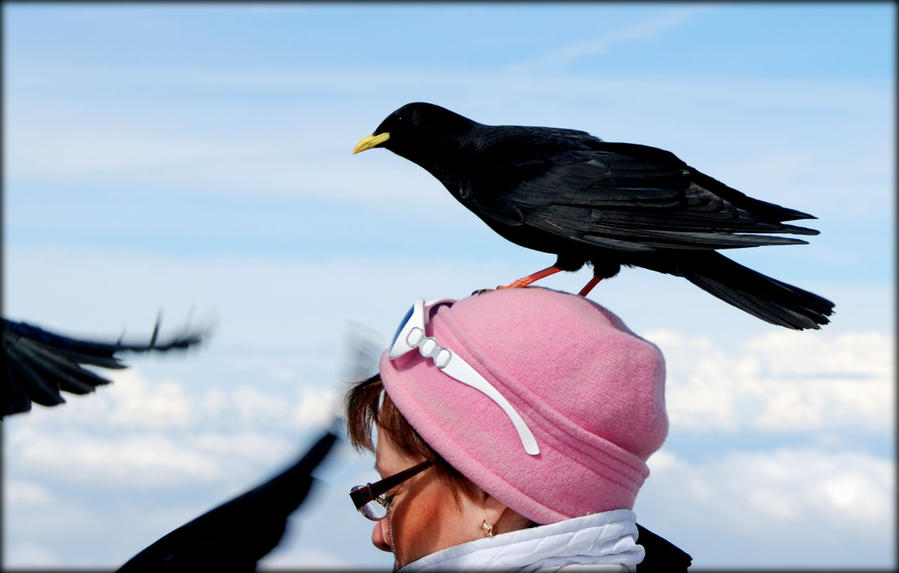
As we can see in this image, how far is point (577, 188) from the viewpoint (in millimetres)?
4273

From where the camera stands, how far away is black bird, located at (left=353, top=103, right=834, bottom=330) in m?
3.98

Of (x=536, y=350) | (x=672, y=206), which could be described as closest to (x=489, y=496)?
(x=536, y=350)

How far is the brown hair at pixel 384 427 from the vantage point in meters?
2.49

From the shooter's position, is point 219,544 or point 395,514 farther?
point 395,514

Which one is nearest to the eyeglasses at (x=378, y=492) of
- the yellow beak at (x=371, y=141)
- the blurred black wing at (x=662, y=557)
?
the blurred black wing at (x=662, y=557)

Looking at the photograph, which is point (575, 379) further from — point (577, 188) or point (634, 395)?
point (577, 188)

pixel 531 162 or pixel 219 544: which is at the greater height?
pixel 531 162

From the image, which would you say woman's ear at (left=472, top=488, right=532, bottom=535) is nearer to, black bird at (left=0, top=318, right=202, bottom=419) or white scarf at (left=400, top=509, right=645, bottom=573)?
white scarf at (left=400, top=509, right=645, bottom=573)

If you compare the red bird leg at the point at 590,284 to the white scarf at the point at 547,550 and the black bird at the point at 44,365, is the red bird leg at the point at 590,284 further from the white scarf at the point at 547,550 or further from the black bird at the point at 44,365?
the black bird at the point at 44,365

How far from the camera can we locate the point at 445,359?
8.07 feet

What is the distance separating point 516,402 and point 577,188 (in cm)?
206

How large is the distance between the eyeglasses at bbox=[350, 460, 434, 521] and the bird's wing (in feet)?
5.81

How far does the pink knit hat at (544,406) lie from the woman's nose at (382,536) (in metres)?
0.36

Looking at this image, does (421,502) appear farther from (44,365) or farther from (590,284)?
(44,365)
